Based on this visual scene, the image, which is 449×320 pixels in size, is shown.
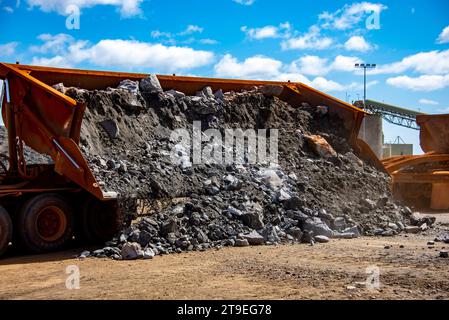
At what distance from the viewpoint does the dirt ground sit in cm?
539

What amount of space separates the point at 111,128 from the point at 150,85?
1.33 metres

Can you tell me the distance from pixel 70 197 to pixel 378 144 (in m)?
19.8

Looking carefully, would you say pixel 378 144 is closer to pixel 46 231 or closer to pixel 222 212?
pixel 222 212

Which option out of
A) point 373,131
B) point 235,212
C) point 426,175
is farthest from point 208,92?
point 373,131

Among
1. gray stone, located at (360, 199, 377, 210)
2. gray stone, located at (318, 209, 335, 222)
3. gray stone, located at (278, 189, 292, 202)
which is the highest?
gray stone, located at (278, 189, 292, 202)

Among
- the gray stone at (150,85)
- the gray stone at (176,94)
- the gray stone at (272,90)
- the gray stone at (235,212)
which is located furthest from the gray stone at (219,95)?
the gray stone at (235,212)

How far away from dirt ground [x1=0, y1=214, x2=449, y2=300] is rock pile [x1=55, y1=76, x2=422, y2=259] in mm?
614

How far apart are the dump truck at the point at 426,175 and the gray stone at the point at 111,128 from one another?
8.18 meters

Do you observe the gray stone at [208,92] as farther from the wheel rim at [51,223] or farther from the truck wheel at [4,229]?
the truck wheel at [4,229]

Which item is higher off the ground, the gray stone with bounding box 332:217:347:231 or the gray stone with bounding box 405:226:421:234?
the gray stone with bounding box 332:217:347:231

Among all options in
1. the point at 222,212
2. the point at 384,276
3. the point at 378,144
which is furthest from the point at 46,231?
the point at 378,144

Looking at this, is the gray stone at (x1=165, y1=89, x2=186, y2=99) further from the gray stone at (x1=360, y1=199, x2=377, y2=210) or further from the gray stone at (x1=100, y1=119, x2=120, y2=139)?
the gray stone at (x1=360, y1=199, x2=377, y2=210)

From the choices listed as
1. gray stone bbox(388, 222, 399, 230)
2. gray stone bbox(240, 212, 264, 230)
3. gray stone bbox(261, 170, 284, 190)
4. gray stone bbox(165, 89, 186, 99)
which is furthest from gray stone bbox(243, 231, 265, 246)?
gray stone bbox(165, 89, 186, 99)

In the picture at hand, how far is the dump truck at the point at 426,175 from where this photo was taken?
589 inches
